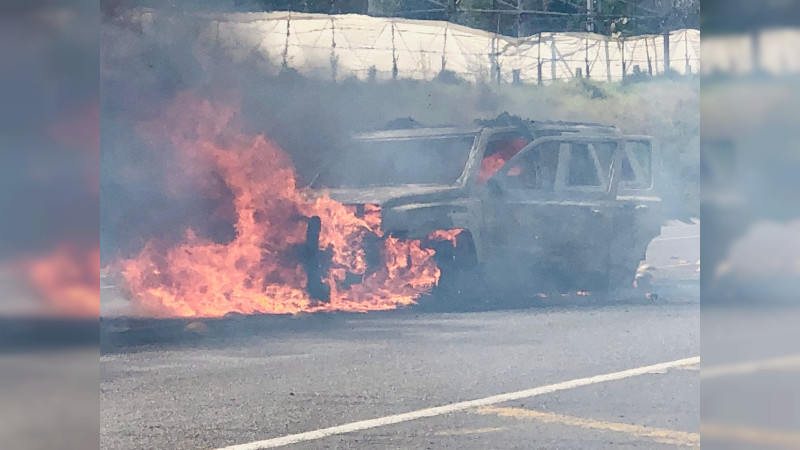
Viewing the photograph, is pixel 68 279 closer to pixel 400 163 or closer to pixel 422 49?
pixel 400 163

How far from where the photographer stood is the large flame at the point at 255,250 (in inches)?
182

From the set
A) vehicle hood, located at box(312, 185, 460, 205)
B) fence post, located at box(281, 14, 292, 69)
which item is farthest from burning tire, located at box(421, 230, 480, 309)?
fence post, located at box(281, 14, 292, 69)

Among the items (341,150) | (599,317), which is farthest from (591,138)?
(341,150)

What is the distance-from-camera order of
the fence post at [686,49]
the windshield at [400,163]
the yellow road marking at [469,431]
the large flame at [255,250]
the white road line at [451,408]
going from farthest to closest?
the fence post at [686,49] < the windshield at [400,163] < the large flame at [255,250] < the yellow road marking at [469,431] < the white road line at [451,408]

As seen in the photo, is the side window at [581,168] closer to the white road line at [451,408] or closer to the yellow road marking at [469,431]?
the white road line at [451,408]

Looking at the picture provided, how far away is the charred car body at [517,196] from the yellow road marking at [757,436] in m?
1.13

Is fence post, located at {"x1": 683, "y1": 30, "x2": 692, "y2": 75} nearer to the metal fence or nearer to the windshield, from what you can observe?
the metal fence

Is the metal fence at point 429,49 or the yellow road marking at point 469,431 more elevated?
the metal fence at point 429,49

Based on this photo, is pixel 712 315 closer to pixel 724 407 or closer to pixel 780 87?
pixel 724 407

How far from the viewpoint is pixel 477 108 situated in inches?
190

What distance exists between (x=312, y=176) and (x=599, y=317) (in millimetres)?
2043

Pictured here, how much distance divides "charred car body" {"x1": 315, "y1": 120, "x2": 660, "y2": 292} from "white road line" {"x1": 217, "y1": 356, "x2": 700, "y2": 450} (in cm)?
58

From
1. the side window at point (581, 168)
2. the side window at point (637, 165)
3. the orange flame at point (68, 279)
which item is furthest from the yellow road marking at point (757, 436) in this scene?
the orange flame at point (68, 279)

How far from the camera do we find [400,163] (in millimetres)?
4750
